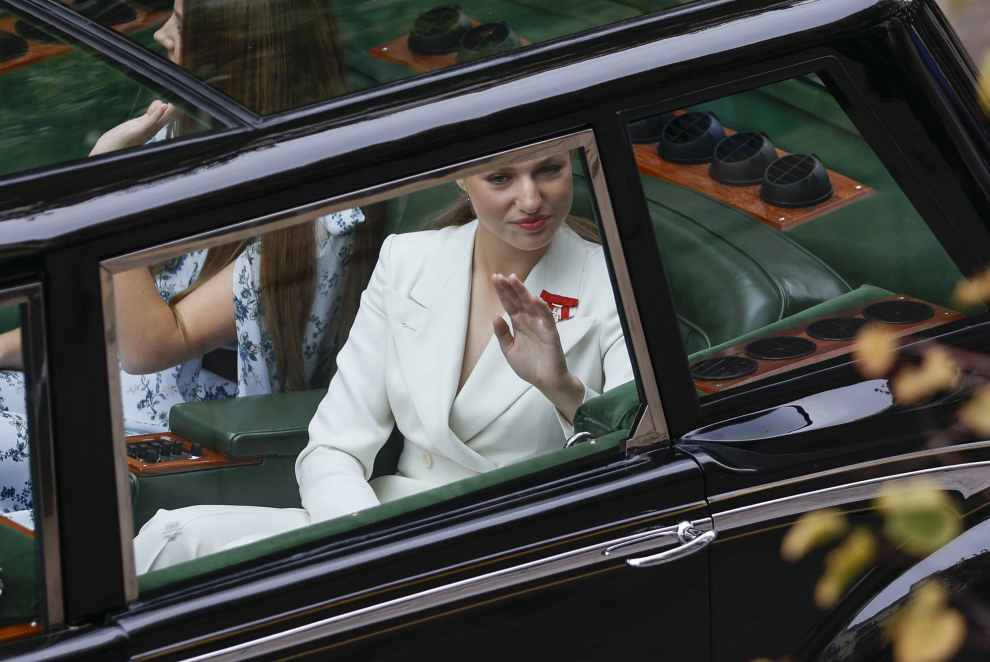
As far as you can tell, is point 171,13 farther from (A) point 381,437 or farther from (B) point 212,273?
(A) point 381,437

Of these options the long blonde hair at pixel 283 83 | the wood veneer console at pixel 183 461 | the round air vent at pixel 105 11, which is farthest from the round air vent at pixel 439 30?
the wood veneer console at pixel 183 461

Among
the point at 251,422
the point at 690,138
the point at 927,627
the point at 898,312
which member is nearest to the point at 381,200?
the point at 251,422

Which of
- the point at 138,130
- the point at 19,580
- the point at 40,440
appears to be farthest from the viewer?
the point at 138,130

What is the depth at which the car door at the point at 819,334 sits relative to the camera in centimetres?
168

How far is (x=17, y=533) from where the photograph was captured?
1526 mm

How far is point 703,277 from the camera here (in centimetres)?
188

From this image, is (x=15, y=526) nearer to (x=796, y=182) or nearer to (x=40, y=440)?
(x=40, y=440)

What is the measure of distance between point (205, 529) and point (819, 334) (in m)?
1.02

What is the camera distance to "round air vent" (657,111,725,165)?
2.00 meters

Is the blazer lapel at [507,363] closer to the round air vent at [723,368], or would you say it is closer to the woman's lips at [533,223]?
the woman's lips at [533,223]

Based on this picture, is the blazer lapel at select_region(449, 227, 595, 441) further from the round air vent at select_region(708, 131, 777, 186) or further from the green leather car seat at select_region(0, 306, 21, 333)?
the green leather car seat at select_region(0, 306, 21, 333)

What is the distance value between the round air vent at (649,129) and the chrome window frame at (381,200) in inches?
3.7

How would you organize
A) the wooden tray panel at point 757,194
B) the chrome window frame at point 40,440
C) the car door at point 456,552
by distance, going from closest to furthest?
the chrome window frame at point 40,440 → the car door at point 456,552 → the wooden tray panel at point 757,194

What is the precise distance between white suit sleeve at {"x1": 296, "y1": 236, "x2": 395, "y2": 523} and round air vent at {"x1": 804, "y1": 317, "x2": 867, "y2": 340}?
706 millimetres
